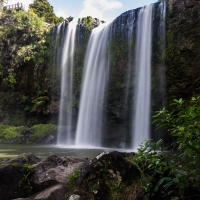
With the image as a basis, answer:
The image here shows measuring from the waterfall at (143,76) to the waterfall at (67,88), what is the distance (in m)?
5.18

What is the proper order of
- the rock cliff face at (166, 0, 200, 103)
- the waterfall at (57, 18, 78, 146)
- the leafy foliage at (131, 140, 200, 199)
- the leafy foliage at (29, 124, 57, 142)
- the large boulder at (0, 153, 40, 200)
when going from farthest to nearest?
the waterfall at (57, 18, 78, 146), the leafy foliage at (29, 124, 57, 142), the rock cliff face at (166, 0, 200, 103), the large boulder at (0, 153, 40, 200), the leafy foliage at (131, 140, 200, 199)

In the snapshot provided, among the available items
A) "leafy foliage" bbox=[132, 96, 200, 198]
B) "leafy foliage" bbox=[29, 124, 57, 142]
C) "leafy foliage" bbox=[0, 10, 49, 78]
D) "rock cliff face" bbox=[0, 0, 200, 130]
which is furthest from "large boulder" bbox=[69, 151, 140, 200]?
"leafy foliage" bbox=[0, 10, 49, 78]

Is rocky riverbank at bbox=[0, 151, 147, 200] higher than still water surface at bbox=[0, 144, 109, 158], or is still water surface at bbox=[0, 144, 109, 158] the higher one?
rocky riverbank at bbox=[0, 151, 147, 200]

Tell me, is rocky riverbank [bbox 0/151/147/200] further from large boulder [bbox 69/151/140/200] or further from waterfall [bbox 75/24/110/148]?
waterfall [bbox 75/24/110/148]

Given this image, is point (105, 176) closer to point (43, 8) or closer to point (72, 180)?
point (72, 180)

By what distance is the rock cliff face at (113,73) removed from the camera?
41.8 ft

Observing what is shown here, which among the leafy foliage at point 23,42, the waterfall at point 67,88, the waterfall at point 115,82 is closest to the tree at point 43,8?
the leafy foliage at point 23,42

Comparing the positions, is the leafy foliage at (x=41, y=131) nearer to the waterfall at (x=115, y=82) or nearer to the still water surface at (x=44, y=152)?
the waterfall at (x=115, y=82)

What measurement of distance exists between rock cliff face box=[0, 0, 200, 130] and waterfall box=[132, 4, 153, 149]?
1.24ft

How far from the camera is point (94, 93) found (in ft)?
51.9

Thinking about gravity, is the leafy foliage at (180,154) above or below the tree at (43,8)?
below

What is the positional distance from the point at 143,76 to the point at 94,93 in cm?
365

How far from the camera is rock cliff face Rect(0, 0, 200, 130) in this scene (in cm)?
1273

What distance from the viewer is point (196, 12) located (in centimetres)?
1277
